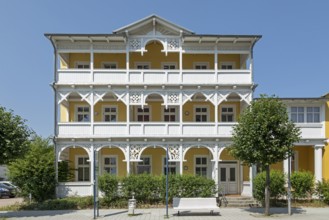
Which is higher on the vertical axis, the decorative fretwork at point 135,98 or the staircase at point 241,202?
the decorative fretwork at point 135,98

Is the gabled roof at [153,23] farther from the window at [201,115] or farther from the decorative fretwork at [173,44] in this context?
the window at [201,115]

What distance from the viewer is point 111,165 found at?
85.0 feet

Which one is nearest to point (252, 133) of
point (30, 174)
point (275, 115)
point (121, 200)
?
point (275, 115)

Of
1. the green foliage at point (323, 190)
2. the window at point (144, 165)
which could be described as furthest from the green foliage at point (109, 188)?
the green foliage at point (323, 190)

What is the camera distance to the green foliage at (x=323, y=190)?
71.2 feet

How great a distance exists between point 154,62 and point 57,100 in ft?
23.8

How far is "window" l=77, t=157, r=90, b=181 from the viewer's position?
25594 millimetres

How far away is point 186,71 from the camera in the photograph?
24125 mm

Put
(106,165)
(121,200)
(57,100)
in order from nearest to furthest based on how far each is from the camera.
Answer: (121,200), (57,100), (106,165)

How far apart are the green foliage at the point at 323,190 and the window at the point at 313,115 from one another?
15.1 feet

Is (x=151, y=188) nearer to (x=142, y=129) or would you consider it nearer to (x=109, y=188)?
(x=109, y=188)

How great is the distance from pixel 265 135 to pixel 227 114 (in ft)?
29.3

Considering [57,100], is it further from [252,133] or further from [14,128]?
[252,133]

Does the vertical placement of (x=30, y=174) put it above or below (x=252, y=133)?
below
